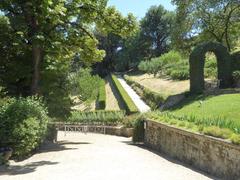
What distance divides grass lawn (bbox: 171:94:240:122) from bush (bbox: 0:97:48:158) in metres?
7.28

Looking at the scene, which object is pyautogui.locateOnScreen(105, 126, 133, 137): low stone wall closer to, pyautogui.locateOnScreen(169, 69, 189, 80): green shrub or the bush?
pyautogui.locateOnScreen(169, 69, 189, 80): green shrub

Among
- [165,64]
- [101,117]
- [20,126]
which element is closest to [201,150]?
[20,126]

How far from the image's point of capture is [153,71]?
62.4m

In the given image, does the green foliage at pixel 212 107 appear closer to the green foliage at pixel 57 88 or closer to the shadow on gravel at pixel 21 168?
the green foliage at pixel 57 88

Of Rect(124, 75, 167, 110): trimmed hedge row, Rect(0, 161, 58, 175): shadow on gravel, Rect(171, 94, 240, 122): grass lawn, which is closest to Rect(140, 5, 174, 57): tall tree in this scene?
Rect(124, 75, 167, 110): trimmed hedge row

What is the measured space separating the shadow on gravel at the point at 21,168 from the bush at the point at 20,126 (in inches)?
36.5

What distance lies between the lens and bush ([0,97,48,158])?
14070 mm

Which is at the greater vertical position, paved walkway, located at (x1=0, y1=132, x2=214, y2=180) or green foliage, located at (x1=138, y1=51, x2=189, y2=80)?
green foliage, located at (x1=138, y1=51, x2=189, y2=80)

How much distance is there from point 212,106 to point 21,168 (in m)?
14.9

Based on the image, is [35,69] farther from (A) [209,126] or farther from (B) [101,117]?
(B) [101,117]

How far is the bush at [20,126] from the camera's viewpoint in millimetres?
14070

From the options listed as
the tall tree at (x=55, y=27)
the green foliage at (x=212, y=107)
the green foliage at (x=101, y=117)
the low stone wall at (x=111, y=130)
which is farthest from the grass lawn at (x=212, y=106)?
the green foliage at (x=101, y=117)

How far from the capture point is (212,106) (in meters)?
25.3

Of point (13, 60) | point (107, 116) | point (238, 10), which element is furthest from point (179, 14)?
point (13, 60)
